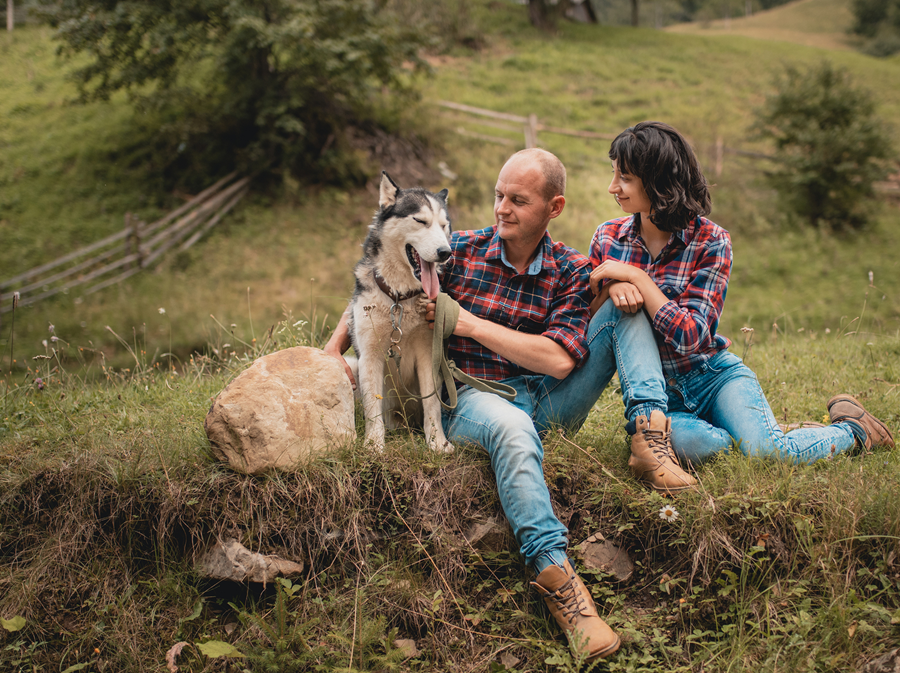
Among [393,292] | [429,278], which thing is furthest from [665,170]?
[393,292]

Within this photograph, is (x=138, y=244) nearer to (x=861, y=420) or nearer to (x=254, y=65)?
(x=254, y=65)

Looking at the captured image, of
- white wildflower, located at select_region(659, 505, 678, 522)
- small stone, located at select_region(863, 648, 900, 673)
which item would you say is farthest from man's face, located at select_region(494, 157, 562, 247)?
small stone, located at select_region(863, 648, 900, 673)

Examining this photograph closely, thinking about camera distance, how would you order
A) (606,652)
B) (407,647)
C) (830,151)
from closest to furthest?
(606,652)
(407,647)
(830,151)

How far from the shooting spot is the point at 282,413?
114 inches

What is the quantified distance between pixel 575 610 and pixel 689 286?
68.0 inches

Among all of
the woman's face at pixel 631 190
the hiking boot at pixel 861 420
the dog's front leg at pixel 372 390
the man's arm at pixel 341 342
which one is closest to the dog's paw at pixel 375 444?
the dog's front leg at pixel 372 390

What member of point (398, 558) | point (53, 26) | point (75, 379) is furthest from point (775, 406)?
point (53, 26)

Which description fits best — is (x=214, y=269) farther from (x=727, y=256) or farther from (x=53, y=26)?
(x=727, y=256)

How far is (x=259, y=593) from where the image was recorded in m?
2.85

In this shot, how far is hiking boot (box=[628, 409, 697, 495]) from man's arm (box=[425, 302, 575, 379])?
516 millimetres

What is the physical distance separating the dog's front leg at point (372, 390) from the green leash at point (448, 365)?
0.31 metres

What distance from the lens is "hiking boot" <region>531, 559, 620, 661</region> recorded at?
2432mm

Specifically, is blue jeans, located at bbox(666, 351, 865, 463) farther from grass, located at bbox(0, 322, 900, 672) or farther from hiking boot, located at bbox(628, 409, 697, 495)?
hiking boot, located at bbox(628, 409, 697, 495)

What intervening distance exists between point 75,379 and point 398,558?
130 inches
